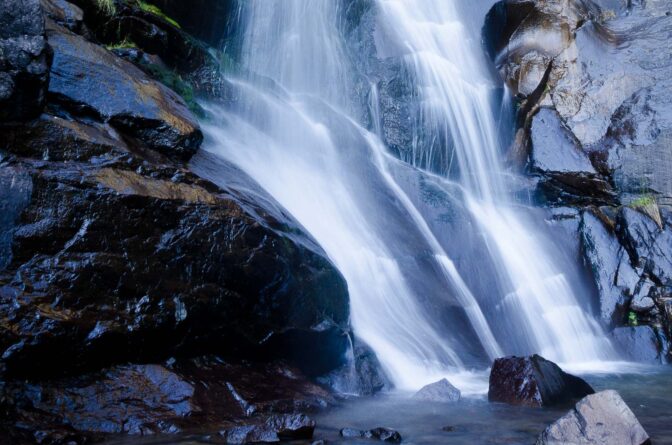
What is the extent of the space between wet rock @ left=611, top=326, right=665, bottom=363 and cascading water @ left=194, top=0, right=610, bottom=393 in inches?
12.9

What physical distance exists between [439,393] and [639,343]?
599 centimetres

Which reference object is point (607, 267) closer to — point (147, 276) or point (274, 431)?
point (274, 431)

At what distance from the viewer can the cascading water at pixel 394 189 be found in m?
7.85

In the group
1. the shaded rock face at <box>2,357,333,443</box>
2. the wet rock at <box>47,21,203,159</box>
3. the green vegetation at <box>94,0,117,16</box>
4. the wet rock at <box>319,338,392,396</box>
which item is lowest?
the wet rock at <box>319,338,392,396</box>

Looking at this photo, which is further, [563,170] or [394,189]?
[563,170]

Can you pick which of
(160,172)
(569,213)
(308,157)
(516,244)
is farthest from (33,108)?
(569,213)

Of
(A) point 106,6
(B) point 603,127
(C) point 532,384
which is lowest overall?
(C) point 532,384

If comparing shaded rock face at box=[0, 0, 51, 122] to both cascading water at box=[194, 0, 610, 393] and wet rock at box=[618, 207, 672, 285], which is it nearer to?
cascading water at box=[194, 0, 610, 393]

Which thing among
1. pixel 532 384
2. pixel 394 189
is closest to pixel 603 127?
pixel 394 189

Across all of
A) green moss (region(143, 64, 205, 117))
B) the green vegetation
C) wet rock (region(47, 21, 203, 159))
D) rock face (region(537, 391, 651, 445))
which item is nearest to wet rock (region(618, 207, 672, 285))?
rock face (region(537, 391, 651, 445))

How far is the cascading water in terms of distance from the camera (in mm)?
7848

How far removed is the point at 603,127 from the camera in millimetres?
13734

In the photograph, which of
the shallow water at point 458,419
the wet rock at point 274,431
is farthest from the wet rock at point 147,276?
the wet rock at point 274,431

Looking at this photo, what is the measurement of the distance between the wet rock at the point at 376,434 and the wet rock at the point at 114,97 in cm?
333
